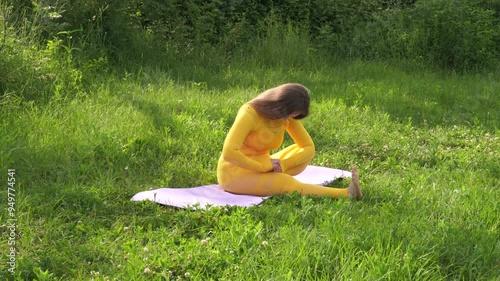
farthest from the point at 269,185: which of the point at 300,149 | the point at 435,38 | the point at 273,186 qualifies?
the point at 435,38

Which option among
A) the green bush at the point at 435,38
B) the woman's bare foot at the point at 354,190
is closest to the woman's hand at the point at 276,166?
the woman's bare foot at the point at 354,190

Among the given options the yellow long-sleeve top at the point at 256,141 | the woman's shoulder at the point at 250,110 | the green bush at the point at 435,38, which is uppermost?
the woman's shoulder at the point at 250,110

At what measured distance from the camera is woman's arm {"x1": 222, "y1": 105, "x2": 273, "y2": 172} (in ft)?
17.3

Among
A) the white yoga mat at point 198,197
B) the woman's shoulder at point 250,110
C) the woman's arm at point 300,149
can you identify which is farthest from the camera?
the woman's arm at point 300,149

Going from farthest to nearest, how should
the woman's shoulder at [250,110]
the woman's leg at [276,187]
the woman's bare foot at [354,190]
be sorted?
the woman's shoulder at [250,110] < the woman's leg at [276,187] < the woman's bare foot at [354,190]

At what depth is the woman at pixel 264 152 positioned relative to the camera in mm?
5277

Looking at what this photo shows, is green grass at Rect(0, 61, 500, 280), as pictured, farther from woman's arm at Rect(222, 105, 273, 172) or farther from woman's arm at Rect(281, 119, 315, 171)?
woman's arm at Rect(281, 119, 315, 171)

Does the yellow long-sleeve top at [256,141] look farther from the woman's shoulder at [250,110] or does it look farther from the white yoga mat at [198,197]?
the white yoga mat at [198,197]

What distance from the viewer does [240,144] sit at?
17.4 ft

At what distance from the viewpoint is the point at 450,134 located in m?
7.31

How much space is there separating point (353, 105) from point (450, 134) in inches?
52.0

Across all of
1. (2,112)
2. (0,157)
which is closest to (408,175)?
(0,157)

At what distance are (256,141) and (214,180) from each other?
0.58m

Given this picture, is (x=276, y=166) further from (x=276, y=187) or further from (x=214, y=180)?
(x=214, y=180)
